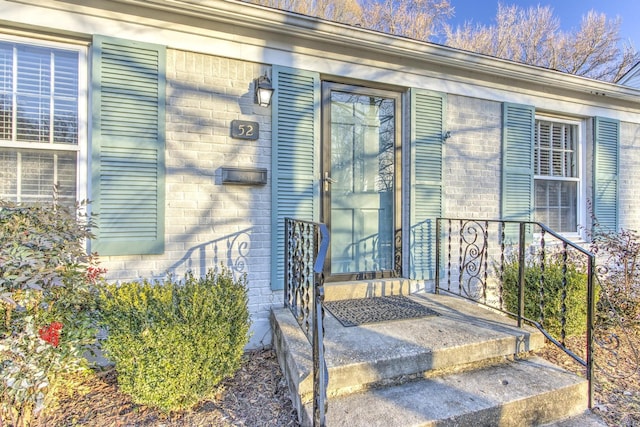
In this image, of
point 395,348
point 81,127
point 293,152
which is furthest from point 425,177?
point 81,127

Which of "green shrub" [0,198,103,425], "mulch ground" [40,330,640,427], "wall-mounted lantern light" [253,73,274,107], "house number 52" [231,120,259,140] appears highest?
"wall-mounted lantern light" [253,73,274,107]

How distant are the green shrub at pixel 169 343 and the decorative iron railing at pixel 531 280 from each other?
2.15m

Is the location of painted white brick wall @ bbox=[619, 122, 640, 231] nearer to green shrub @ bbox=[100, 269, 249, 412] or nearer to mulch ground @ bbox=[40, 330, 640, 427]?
mulch ground @ bbox=[40, 330, 640, 427]

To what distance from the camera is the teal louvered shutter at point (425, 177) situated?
11.0ft

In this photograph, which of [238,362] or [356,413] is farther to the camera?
[238,362]

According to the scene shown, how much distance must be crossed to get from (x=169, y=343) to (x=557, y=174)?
15.7 feet

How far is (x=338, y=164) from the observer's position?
3.25m

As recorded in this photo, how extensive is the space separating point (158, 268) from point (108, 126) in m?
1.15

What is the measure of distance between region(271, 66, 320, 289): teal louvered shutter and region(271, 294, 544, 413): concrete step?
819mm

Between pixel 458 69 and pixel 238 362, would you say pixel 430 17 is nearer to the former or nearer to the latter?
pixel 458 69

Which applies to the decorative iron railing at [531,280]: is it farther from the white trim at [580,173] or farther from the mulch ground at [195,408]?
the mulch ground at [195,408]

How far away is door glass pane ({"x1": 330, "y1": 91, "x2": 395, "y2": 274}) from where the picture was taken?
10.7 ft

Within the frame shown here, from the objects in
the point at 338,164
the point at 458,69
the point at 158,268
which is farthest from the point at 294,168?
the point at 458,69

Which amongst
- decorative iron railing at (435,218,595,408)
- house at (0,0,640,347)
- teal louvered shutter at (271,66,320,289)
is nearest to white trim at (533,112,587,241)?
house at (0,0,640,347)
